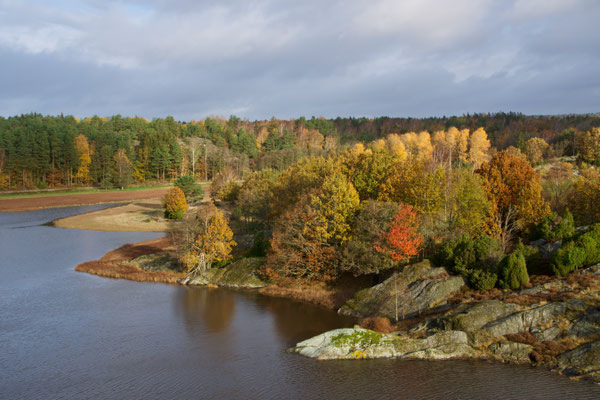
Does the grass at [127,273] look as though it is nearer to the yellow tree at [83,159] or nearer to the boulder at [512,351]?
the boulder at [512,351]

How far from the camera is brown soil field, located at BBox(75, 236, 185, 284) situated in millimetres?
47875

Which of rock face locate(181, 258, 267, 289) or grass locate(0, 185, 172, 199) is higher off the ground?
grass locate(0, 185, 172, 199)

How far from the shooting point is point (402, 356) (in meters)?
26.0

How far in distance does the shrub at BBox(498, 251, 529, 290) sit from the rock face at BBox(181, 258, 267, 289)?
22.8 m

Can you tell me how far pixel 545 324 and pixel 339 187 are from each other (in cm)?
2226

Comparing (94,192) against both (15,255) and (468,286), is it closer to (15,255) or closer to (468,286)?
(15,255)

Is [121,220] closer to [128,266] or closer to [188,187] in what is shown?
[188,187]

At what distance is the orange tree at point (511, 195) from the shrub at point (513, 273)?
35.5 feet

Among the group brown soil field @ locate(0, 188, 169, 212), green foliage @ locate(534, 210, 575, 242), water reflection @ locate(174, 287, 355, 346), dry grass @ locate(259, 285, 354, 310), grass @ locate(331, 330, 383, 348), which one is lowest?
water reflection @ locate(174, 287, 355, 346)

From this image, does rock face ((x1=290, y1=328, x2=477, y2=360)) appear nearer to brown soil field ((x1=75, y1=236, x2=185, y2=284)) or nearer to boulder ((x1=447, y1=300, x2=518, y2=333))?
boulder ((x1=447, y1=300, x2=518, y2=333))

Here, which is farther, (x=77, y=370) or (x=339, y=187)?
(x=339, y=187)

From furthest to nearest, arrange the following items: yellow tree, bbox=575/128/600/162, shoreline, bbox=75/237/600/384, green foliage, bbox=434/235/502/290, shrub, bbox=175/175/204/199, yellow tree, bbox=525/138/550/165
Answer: yellow tree, bbox=525/138/550/165 → shrub, bbox=175/175/204/199 → yellow tree, bbox=575/128/600/162 → green foliage, bbox=434/235/502/290 → shoreline, bbox=75/237/600/384

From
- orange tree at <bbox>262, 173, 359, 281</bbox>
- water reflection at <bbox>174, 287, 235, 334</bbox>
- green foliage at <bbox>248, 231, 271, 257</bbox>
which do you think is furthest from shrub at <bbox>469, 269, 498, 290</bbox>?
green foliage at <bbox>248, 231, 271, 257</bbox>

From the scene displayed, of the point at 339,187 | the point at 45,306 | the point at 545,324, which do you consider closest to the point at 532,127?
the point at 339,187
